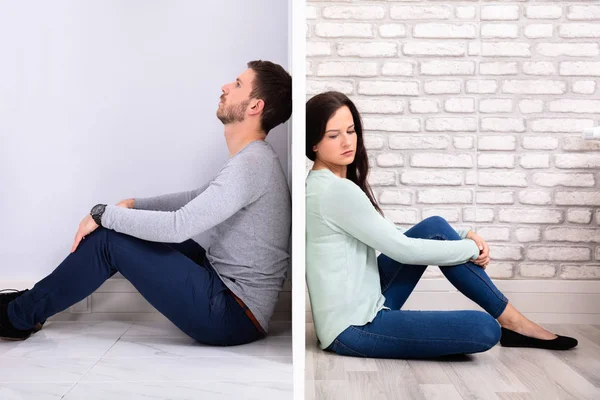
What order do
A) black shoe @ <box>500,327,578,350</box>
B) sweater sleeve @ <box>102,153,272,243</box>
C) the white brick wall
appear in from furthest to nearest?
the white brick wall
black shoe @ <box>500,327,578,350</box>
sweater sleeve @ <box>102,153,272,243</box>

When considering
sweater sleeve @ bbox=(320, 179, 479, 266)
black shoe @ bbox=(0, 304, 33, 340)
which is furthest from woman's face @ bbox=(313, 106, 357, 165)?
black shoe @ bbox=(0, 304, 33, 340)

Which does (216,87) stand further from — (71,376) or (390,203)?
(71,376)

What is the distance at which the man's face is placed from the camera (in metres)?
2.44

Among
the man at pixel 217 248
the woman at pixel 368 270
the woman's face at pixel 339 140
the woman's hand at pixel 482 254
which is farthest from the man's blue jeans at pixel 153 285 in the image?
the woman's hand at pixel 482 254

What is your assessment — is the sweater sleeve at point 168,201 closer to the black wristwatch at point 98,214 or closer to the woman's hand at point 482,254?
the black wristwatch at point 98,214

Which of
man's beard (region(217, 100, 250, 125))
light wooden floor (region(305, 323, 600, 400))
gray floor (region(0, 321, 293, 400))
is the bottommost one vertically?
light wooden floor (region(305, 323, 600, 400))

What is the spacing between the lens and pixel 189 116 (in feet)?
9.22

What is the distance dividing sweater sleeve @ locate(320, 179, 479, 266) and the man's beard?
0.41m

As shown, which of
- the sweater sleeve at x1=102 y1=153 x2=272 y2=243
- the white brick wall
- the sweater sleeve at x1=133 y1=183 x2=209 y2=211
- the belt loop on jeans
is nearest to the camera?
the sweater sleeve at x1=102 y1=153 x2=272 y2=243

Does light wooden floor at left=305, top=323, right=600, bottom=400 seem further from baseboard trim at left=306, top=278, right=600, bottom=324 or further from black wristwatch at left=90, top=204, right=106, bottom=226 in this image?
black wristwatch at left=90, top=204, right=106, bottom=226

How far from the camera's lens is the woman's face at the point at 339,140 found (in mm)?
2391

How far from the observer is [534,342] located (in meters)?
2.48

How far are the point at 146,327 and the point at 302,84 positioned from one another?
125cm

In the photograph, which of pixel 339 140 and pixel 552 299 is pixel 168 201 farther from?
pixel 552 299
